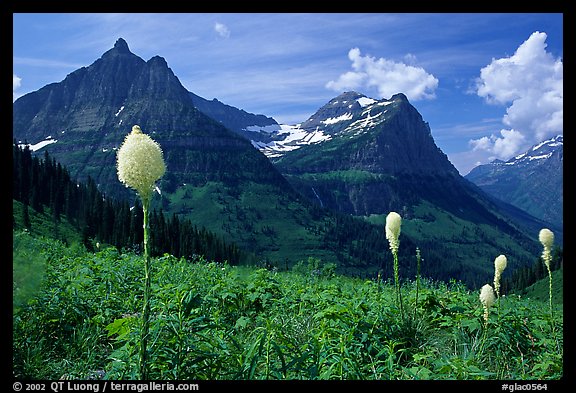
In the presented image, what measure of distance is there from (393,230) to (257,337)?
2604 millimetres

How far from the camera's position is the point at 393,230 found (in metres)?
6.20

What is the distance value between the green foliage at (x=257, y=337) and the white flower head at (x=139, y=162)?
1261mm

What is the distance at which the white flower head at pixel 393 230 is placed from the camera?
6.15 meters

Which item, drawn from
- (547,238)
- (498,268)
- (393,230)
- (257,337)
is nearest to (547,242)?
(547,238)

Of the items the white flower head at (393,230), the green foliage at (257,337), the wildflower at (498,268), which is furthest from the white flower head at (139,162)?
the wildflower at (498,268)

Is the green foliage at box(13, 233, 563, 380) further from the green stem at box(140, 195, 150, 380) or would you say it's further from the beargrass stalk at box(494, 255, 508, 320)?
the beargrass stalk at box(494, 255, 508, 320)

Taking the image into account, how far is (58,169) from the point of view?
68875 millimetres

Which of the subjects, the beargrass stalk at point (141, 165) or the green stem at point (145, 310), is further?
the beargrass stalk at point (141, 165)

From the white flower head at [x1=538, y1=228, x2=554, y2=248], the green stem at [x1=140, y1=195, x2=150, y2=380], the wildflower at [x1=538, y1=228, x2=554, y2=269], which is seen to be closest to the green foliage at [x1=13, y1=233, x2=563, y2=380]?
the green stem at [x1=140, y1=195, x2=150, y2=380]

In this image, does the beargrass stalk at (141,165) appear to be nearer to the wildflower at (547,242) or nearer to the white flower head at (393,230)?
the white flower head at (393,230)
